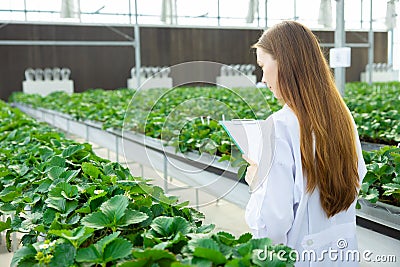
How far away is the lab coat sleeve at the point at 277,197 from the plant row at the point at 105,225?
19cm

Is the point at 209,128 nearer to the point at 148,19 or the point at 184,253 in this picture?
the point at 184,253

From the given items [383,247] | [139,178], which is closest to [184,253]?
[139,178]

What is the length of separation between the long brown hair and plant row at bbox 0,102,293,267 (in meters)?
0.40

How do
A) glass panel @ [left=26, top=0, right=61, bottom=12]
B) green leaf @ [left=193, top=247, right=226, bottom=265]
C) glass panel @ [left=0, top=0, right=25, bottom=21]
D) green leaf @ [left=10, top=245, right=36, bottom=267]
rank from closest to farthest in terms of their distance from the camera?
green leaf @ [left=193, top=247, right=226, bottom=265] → green leaf @ [left=10, top=245, right=36, bottom=267] → glass panel @ [left=0, top=0, right=25, bottom=21] → glass panel @ [left=26, top=0, right=61, bottom=12]

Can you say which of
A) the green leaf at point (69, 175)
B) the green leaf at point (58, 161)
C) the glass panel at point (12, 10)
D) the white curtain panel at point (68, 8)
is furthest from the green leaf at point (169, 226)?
the glass panel at point (12, 10)

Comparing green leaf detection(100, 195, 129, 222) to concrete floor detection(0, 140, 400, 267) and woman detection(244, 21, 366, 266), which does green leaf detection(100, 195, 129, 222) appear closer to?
concrete floor detection(0, 140, 400, 267)

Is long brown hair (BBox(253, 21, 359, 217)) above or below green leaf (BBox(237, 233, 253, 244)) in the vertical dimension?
above

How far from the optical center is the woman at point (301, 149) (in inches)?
56.6

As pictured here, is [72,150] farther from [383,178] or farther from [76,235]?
[383,178]

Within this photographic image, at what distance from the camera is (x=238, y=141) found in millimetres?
1368

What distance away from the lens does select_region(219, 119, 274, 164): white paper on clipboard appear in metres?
1.34

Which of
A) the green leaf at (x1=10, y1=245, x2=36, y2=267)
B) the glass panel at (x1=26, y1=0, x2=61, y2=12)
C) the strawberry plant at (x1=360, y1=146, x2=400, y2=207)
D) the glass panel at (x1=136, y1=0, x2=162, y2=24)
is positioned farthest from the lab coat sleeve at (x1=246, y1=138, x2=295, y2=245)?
the glass panel at (x1=136, y1=0, x2=162, y2=24)

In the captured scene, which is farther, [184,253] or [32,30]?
[32,30]

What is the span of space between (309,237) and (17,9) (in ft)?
52.7
